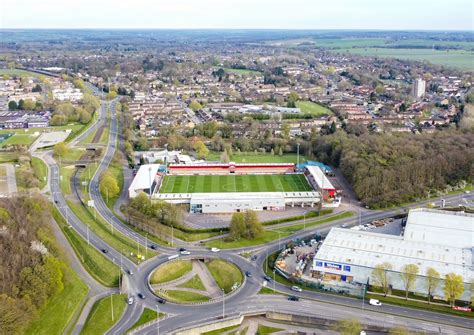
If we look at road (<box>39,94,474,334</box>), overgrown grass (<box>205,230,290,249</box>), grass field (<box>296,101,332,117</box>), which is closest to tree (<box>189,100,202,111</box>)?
grass field (<box>296,101,332,117</box>)

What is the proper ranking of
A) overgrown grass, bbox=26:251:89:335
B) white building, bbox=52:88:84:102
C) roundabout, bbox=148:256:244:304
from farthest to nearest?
white building, bbox=52:88:84:102 → roundabout, bbox=148:256:244:304 → overgrown grass, bbox=26:251:89:335

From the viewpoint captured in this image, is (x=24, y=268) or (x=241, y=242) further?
(x=241, y=242)

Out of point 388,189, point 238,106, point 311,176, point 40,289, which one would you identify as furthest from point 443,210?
point 238,106

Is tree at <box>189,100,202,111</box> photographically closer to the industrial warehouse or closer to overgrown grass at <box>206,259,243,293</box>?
the industrial warehouse

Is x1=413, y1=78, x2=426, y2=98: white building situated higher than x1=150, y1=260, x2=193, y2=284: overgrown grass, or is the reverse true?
x1=413, y1=78, x2=426, y2=98: white building

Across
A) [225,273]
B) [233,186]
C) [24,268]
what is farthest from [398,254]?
[24,268]

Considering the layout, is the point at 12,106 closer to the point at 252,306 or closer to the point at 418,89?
the point at 252,306
